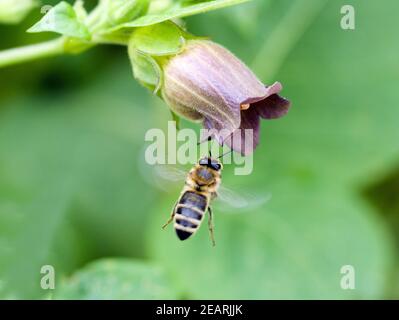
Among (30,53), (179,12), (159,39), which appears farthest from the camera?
(30,53)

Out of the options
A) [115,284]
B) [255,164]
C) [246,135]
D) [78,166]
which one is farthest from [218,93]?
[78,166]

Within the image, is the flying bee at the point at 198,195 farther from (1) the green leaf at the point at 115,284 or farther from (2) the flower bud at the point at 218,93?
(1) the green leaf at the point at 115,284

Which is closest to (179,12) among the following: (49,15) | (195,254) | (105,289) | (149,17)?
(149,17)

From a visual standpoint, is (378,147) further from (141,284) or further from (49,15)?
(49,15)

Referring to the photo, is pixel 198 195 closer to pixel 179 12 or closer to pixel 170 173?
pixel 170 173

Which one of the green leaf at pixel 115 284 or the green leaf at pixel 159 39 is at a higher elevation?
the green leaf at pixel 159 39

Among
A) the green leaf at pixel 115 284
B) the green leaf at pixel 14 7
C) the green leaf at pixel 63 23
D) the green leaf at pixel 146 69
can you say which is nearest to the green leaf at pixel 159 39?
the green leaf at pixel 146 69

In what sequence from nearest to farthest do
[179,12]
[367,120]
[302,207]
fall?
[179,12]
[302,207]
[367,120]
